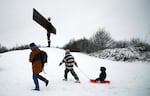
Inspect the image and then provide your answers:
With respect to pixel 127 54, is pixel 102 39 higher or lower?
higher

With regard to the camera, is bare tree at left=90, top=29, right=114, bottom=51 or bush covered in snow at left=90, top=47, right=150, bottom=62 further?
bare tree at left=90, top=29, right=114, bottom=51

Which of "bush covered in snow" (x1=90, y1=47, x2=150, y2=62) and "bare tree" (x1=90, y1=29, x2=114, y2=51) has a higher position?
"bare tree" (x1=90, y1=29, x2=114, y2=51)

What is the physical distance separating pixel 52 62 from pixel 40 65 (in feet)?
23.2

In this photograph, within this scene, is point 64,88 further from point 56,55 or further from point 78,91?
point 56,55

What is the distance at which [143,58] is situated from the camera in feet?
69.3

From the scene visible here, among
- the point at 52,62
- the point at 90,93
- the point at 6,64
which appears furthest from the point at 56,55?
the point at 90,93

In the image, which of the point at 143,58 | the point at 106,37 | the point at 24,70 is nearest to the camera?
the point at 24,70

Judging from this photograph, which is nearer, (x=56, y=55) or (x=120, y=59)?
(x=56, y=55)

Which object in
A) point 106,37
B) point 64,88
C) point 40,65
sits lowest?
point 64,88

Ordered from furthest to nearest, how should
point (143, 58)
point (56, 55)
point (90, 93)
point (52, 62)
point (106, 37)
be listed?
point (106, 37)
point (143, 58)
point (56, 55)
point (52, 62)
point (90, 93)

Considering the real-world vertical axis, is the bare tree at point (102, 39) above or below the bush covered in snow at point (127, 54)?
above

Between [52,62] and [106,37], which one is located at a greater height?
[106,37]

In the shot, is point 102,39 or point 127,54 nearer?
point 127,54

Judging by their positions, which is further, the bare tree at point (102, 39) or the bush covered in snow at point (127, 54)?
the bare tree at point (102, 39)
